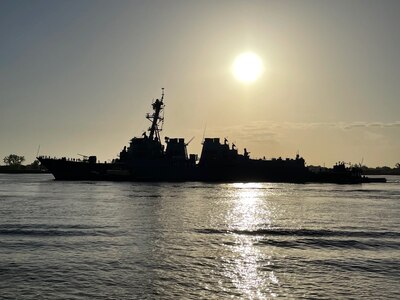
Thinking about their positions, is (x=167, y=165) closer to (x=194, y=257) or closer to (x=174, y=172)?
(x=174, y=172)

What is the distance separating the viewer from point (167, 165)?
112 m

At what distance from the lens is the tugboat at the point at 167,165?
363ft

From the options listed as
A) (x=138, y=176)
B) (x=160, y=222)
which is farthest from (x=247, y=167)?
(x=160, y=222)

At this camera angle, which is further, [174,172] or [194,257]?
[174,172]

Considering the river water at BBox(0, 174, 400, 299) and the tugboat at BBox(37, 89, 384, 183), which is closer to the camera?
the river water at BBox(0, 174, 400, 299)

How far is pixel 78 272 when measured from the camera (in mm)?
17828

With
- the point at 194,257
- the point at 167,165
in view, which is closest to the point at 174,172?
the point at 167,165

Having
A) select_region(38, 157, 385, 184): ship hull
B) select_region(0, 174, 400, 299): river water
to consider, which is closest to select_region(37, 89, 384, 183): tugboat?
select_region(38, 157, 385, 184): ship hull

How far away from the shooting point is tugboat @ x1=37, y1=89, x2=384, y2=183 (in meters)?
111

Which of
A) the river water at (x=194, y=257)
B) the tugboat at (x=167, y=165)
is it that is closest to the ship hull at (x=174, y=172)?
the tugboat at (x=167, y=165)

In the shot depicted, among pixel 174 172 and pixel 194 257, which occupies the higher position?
pixel 174 172

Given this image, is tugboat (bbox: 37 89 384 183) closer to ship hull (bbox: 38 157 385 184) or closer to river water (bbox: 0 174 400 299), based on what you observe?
ship hull (bbox: 38 157 385 184)

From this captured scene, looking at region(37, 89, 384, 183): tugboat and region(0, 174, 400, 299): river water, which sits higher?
region(37, 89, 384, 183): tugboat

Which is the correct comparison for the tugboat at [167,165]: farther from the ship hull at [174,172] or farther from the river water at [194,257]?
the river water at [194,257]
